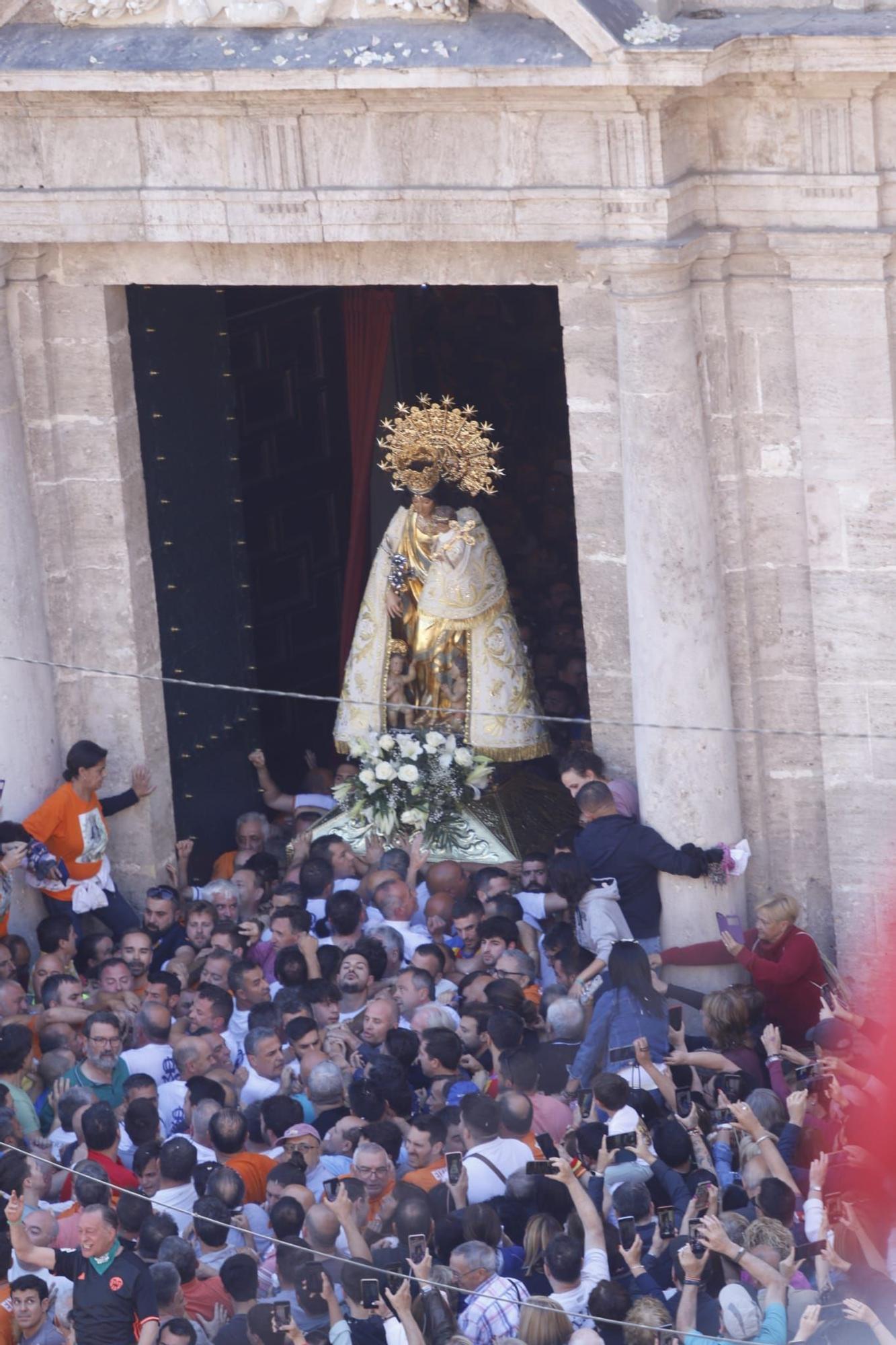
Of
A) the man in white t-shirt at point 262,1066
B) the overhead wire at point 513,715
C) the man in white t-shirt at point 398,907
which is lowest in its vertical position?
the man in white t-shirt at point 262,1066

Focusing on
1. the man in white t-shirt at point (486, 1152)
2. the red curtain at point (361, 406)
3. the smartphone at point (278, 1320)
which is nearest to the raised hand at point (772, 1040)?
the man in white t-shirt at point (486, 1152)

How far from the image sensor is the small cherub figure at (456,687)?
13.6 m

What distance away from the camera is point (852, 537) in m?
11.9

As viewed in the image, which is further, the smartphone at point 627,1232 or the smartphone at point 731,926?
the smartphone at point 731,926

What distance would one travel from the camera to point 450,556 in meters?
13.3

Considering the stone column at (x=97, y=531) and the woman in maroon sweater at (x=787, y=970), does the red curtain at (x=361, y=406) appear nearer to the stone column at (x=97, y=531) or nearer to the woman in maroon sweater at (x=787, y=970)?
the stone column at (x=97, y=531)

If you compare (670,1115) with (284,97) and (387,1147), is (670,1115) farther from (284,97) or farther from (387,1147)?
(284,97)

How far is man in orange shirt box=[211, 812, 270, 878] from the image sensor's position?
44.6 feet

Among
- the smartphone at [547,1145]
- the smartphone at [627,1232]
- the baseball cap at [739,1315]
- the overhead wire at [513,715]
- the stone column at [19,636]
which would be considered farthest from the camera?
the stone column at [19,636]

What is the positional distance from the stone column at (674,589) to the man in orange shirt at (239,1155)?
257 cm

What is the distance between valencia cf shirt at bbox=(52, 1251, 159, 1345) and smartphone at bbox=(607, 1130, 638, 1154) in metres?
1.67

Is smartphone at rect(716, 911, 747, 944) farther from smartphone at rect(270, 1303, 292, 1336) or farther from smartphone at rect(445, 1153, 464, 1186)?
smartphone at rect(270, 1303, 292, 1336)

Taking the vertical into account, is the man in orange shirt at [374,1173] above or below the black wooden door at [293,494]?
below

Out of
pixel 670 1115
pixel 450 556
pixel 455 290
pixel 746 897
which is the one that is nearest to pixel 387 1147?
pixel 670 1115
